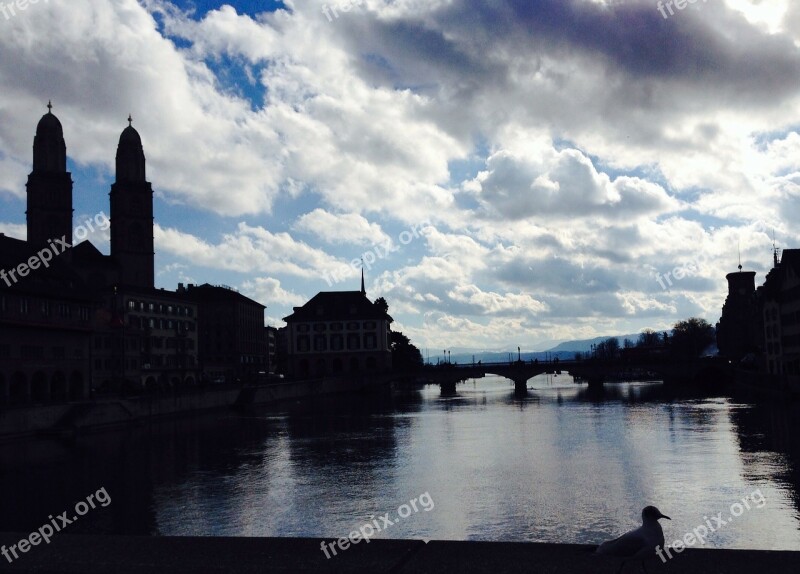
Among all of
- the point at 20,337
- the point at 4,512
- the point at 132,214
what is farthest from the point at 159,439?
the point at 132,214

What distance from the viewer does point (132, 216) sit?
482ft

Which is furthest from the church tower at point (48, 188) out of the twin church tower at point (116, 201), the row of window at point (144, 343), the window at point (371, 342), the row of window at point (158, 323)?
the window at point (371, 342)

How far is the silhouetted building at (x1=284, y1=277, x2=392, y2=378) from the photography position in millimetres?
166500

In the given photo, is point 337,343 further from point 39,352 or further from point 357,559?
point 357,559

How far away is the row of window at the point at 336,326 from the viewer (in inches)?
6571

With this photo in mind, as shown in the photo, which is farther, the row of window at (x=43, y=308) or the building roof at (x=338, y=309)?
the building roof at (x=338, y=309)

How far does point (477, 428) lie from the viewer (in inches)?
2815

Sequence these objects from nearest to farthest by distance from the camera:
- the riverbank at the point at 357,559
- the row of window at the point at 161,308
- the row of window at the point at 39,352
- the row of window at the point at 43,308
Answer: the riverbank at the point at 357,559 < the row of window at the point at 39,352 < the row of window at the point at 43,308 < the row of window at the point at 161,308

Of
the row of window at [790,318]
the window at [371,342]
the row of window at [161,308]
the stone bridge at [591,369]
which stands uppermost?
the row of window at [161,308]

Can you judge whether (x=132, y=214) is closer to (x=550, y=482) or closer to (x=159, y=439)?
(x=159, y=439)

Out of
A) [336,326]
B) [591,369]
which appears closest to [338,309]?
[336,326]

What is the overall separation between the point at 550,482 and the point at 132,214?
124 meters

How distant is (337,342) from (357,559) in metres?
160

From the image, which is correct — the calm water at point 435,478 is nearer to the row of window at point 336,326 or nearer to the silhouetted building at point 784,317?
the silhouetted building at point 784,317
